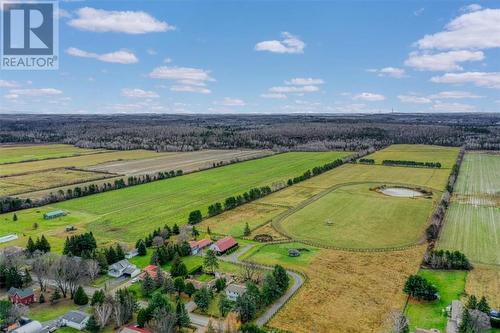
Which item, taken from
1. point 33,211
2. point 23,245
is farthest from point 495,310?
point 33,211

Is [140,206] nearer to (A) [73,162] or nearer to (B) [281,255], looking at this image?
(B) [281,255]

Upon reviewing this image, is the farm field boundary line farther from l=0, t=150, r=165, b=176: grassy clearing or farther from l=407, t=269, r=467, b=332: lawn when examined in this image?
l=0, t=150, r=165, b=176: grassy clearing

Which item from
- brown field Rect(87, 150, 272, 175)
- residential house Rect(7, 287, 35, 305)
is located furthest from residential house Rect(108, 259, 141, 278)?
brown field Rect(87, 150, 272, 175)

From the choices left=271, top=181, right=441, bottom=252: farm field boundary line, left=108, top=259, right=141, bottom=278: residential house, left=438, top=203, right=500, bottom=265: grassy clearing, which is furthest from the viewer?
left=271, top=181, right=441, bottom=252: farm field boundary line

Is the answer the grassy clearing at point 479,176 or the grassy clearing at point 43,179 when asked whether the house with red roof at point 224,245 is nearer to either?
the grassy clearing at point 43,179

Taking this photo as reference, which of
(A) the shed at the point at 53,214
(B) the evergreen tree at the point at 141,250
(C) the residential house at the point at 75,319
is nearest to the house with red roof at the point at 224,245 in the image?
(B) the evergreen tree at the point at 141,250

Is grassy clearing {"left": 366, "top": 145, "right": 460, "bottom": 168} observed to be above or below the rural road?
above
